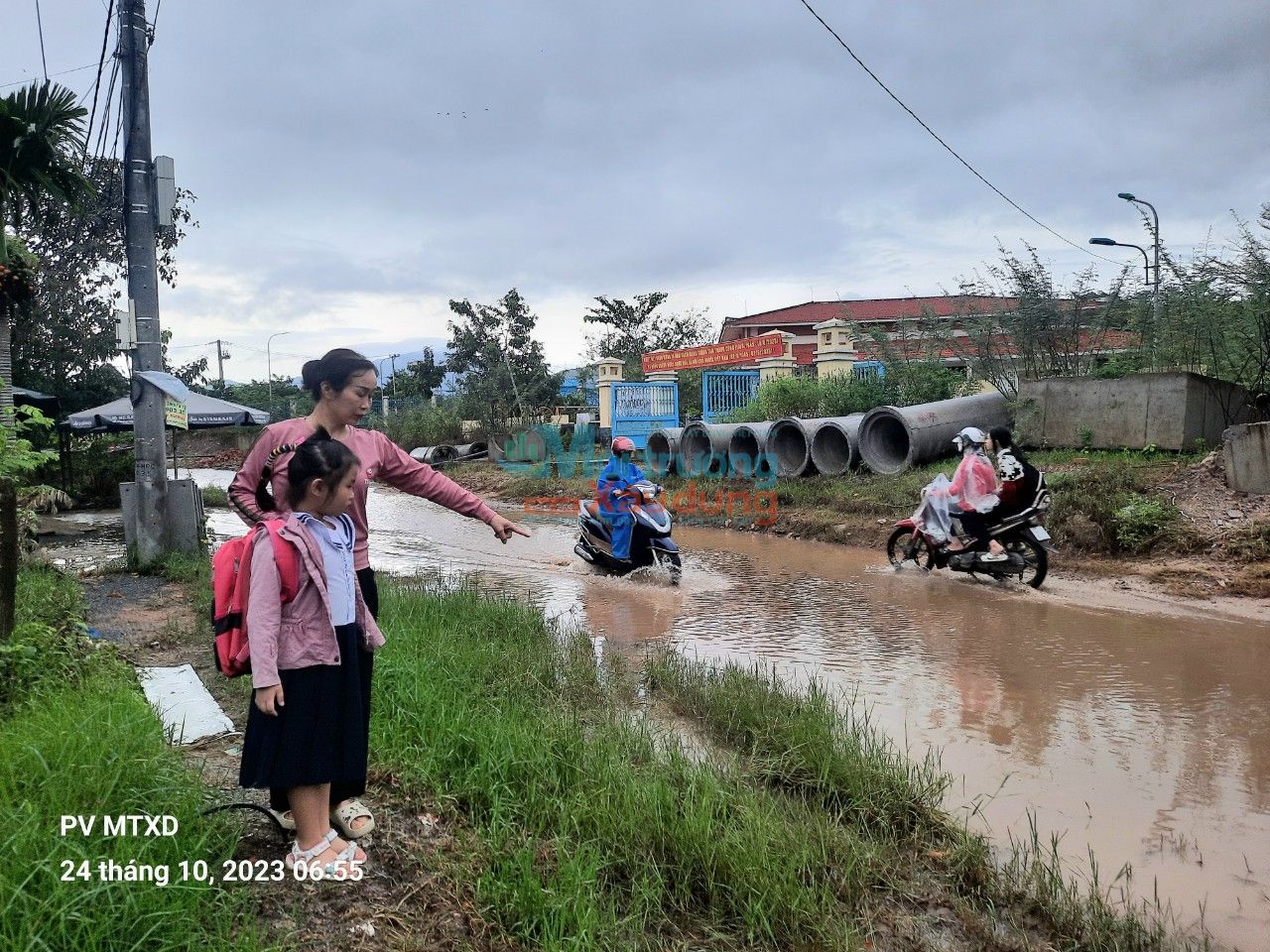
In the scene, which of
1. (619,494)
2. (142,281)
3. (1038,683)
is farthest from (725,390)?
(1038,683)

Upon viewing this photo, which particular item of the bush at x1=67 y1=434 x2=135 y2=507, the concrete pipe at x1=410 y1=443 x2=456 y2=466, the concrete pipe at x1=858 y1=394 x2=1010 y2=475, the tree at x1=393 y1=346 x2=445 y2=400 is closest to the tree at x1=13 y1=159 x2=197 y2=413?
Result: the bush at x1=67 y1=434 x2=135 y2=507

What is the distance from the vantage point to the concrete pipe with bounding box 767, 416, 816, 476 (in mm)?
14445

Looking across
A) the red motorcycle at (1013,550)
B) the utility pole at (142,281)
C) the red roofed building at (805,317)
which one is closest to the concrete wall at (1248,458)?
the red motorcycle at (1013,550)

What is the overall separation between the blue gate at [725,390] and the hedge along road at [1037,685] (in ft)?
34.2

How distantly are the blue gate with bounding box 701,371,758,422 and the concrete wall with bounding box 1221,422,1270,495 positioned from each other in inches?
474

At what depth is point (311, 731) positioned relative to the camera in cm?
241

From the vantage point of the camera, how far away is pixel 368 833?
2691 mm

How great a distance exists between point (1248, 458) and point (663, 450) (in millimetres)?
10558

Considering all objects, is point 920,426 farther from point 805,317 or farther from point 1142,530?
point 805,317

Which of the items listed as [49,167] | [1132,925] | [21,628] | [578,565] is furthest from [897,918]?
[49,167]

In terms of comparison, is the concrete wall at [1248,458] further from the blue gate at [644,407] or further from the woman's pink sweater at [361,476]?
the blue gate at [644,407]

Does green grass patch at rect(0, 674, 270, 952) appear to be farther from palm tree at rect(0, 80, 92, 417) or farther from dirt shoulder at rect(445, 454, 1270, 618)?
dirt shoulder at rect(445, 454, 1270, 618)

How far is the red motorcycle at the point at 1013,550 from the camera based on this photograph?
7965mm

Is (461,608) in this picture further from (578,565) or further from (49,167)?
(49,167)
